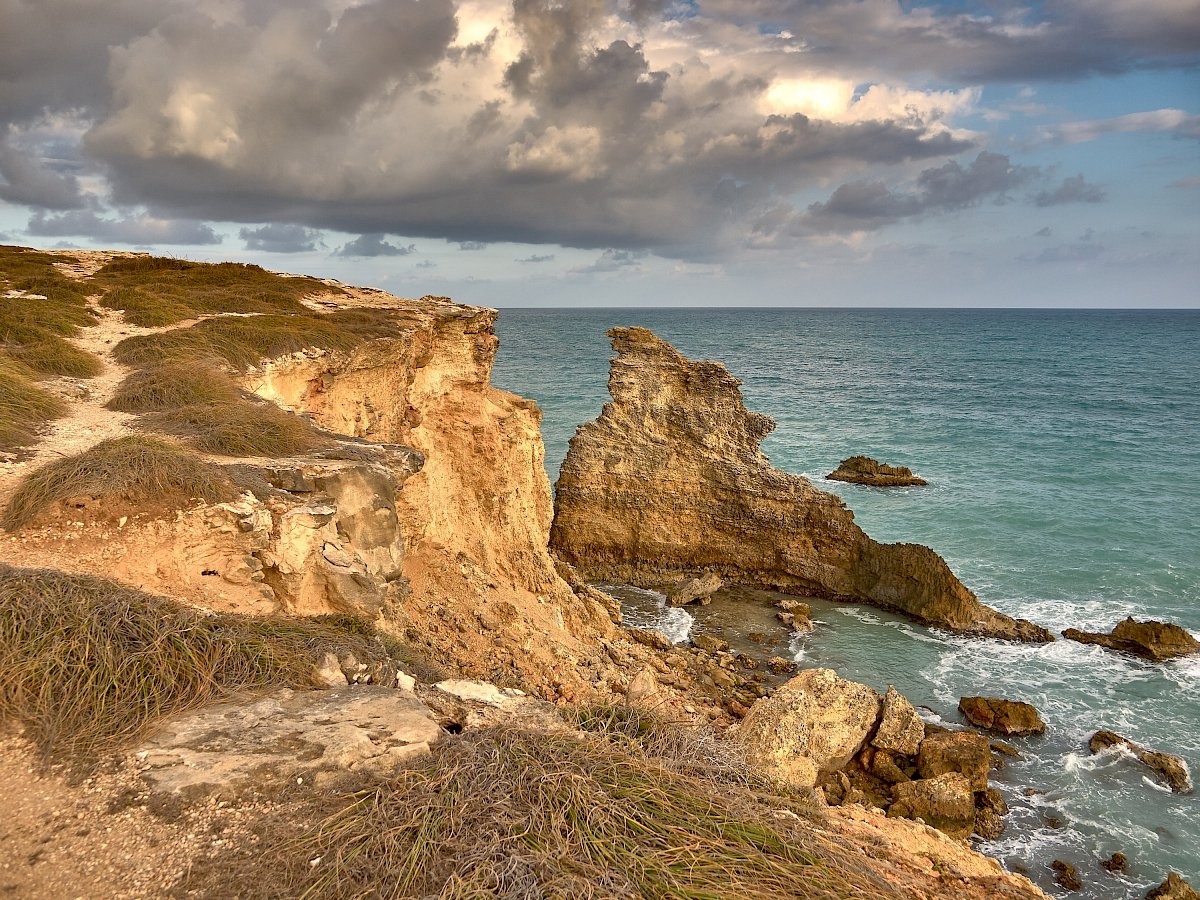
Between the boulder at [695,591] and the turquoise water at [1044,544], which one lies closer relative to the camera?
the turquoise water at [1044,544]

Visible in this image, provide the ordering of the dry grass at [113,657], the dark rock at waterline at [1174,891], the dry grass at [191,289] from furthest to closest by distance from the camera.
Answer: the dry grass at [191,289] < the dark rock at waterline at [1174,891] < the dry grass at [113,657]

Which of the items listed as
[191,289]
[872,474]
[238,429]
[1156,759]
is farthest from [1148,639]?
[191,289]

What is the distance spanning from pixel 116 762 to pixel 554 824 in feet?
9.30

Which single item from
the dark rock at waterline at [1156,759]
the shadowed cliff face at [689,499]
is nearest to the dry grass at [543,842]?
the dark rock at waterline at [1156,759]

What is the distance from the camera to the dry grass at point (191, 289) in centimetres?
1780

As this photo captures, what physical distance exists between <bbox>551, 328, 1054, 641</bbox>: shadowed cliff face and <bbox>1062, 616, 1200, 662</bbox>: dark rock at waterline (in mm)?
5650

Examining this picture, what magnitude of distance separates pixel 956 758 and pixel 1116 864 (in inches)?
103

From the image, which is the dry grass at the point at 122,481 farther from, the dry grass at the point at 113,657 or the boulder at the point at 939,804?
the boulder at the point at 939,804

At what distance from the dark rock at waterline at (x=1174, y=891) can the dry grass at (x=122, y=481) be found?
14011 mm

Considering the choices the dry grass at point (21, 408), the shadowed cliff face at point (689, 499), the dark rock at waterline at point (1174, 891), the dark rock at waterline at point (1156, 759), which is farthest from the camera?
the shadowed cliff face at point (689, 499)

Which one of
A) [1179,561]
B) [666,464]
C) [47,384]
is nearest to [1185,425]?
[1179,561]

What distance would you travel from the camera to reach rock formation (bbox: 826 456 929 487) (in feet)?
107

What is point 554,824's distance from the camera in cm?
403

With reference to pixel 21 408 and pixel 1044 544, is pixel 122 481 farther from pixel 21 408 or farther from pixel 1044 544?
pixel 1044 544
